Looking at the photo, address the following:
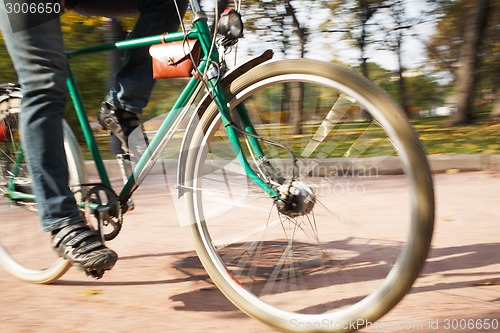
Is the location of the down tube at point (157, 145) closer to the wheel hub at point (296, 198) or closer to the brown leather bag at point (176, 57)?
the brown leather bag at point (176, 57)

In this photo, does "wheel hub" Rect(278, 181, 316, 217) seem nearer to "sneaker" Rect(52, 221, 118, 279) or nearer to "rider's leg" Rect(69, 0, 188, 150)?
"sneaker" Rect(52, 221, 118, 279)

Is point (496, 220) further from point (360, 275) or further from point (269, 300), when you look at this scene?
point (269, 300)

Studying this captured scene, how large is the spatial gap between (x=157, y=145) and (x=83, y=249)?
1.74 ft

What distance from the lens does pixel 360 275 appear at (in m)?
2.47

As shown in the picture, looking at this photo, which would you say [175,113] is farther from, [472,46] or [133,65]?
[472,46]

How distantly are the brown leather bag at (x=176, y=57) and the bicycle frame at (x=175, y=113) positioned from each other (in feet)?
0.10

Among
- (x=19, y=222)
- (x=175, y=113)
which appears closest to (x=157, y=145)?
(x=175, y=113)

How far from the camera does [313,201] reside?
7.46ft

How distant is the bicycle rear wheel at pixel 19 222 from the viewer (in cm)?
304

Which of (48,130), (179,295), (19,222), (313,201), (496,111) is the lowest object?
(496,111)

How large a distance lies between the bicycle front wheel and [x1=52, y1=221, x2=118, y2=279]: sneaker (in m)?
0.37

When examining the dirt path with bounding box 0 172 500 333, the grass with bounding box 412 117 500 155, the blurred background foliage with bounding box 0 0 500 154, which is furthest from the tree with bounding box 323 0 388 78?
the dirt path with bounding box 0 172 500 333

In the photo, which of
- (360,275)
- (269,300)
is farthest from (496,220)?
(269,300)

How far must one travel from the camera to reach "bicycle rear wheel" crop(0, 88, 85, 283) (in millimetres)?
3035
